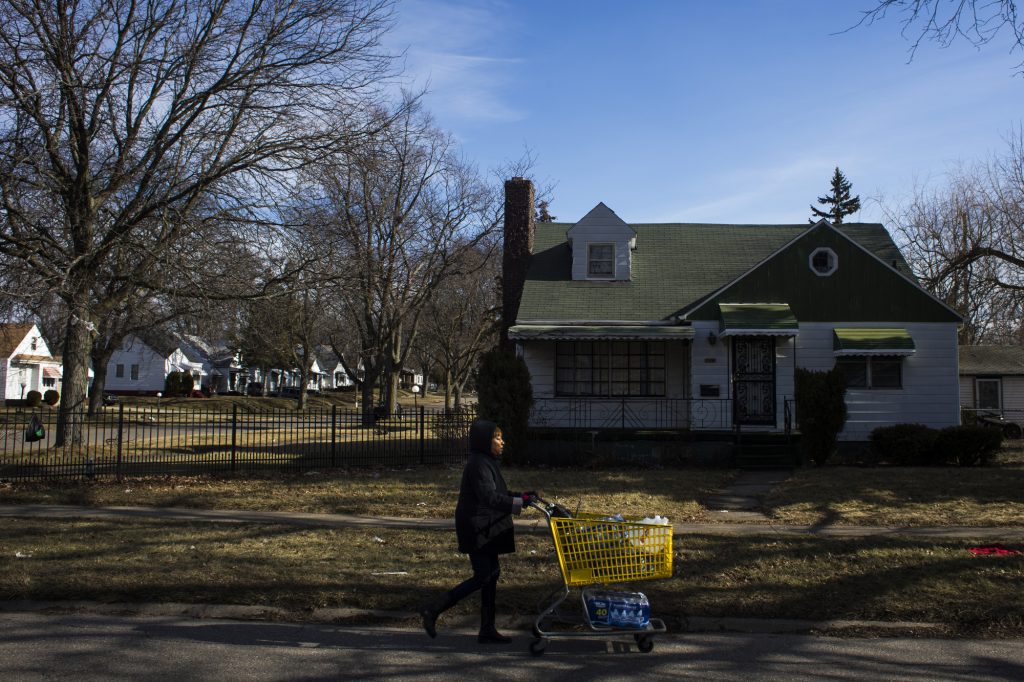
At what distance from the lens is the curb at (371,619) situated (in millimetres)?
6781

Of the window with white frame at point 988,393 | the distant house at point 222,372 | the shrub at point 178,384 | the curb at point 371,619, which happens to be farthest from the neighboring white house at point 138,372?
the curb at point 371,619

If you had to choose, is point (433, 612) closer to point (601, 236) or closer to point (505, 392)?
point (505, 392)

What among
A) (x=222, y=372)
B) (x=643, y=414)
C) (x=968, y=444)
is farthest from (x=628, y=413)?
(x=222, y=372)

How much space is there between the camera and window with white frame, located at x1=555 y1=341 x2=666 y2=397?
69.7ft

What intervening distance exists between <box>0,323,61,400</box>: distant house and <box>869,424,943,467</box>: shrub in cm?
5184

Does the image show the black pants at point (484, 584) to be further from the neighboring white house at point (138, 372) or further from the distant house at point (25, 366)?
the neighboring white house at point (138, 372)

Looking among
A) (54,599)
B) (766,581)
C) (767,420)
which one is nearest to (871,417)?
(767,420)

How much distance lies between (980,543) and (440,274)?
1007 inches

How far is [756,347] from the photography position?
20.3 metres

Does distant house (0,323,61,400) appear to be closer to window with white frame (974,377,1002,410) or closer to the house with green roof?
the house with green roof

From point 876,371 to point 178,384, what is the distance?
2179 inches

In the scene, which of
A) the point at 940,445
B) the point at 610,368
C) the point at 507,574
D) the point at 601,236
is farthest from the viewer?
the point at 601,236

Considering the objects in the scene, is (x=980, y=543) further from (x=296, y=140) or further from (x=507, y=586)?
(x=296, y=140)

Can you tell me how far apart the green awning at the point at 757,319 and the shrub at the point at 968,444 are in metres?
3.76
